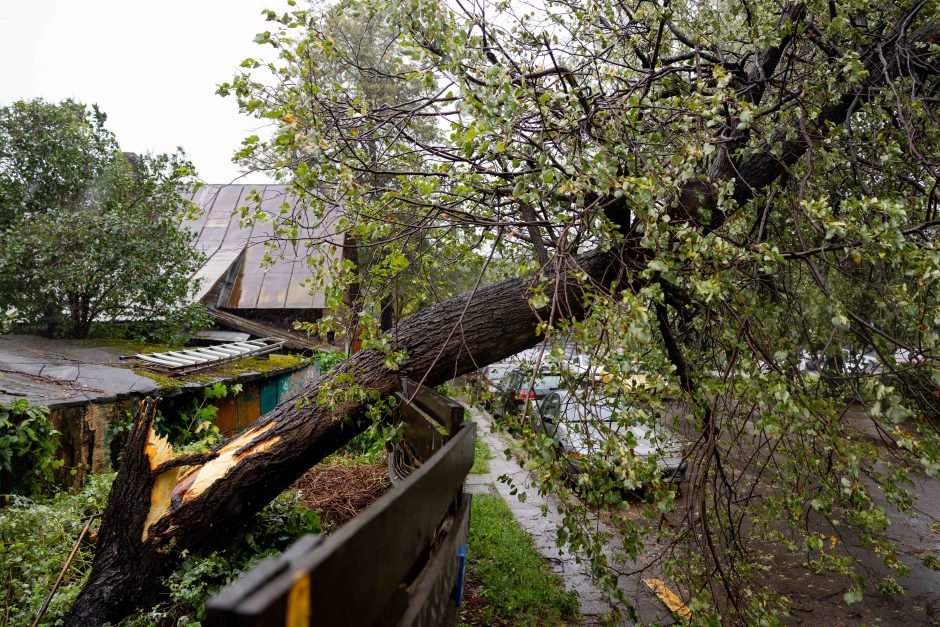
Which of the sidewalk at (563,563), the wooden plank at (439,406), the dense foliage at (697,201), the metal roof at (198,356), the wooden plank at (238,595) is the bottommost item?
the sidewalk at (563,563)

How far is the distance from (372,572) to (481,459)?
11.3 meters

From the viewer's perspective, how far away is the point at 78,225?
921 cm

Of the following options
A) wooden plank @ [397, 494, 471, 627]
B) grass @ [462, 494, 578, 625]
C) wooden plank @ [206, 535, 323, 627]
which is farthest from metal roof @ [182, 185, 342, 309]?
wooden plank @ [206, 535, 323, 627]

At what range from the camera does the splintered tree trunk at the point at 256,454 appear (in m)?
3.99

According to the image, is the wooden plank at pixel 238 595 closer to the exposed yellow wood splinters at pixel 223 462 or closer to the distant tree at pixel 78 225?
the exposed yellow wood splinters at pixel 223 462

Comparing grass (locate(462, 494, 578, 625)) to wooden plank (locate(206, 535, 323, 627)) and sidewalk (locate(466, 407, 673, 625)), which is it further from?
wooden plank (locate(206, 535, 323, 627))

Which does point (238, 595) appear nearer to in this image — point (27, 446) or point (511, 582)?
point (27, 446)

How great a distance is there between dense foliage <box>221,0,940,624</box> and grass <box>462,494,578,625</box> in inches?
70.0

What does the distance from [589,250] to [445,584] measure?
3.10 meters

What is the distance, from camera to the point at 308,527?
17.2ft

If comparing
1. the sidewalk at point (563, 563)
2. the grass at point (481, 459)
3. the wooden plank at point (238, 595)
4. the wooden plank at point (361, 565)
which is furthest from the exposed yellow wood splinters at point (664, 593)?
the wooden plank at point (238, 595)

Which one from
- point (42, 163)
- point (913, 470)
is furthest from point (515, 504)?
point (42, 163)

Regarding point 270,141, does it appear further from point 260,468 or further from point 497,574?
point 497,574

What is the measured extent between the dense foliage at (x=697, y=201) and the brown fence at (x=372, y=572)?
118 cm
